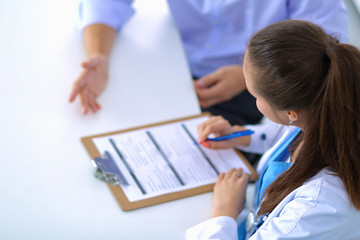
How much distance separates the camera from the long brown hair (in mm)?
827

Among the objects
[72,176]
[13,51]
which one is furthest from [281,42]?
[13,51]

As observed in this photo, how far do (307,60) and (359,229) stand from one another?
363 millimetres

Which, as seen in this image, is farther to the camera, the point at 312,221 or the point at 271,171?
the point at 271,171

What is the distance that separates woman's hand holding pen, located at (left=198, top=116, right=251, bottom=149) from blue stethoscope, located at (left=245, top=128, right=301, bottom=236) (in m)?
0.14

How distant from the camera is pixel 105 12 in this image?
5.27ft

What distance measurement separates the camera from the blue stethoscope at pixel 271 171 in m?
1.05

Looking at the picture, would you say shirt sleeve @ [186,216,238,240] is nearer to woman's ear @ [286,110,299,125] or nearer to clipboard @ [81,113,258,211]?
clipboard @ [81,113,258,211]

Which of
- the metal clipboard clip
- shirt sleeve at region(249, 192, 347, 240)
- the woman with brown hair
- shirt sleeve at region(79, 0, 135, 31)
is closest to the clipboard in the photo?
the metal clipboard clip

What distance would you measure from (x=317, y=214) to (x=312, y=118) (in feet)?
0.57

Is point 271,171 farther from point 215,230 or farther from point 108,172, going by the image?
point 108,172

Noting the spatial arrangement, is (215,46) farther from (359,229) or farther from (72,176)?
(359,229)

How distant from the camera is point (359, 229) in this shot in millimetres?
958

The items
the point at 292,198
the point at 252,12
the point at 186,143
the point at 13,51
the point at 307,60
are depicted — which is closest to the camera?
the point at 307,60

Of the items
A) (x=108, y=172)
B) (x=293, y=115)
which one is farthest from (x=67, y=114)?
(x=293, y=115)
